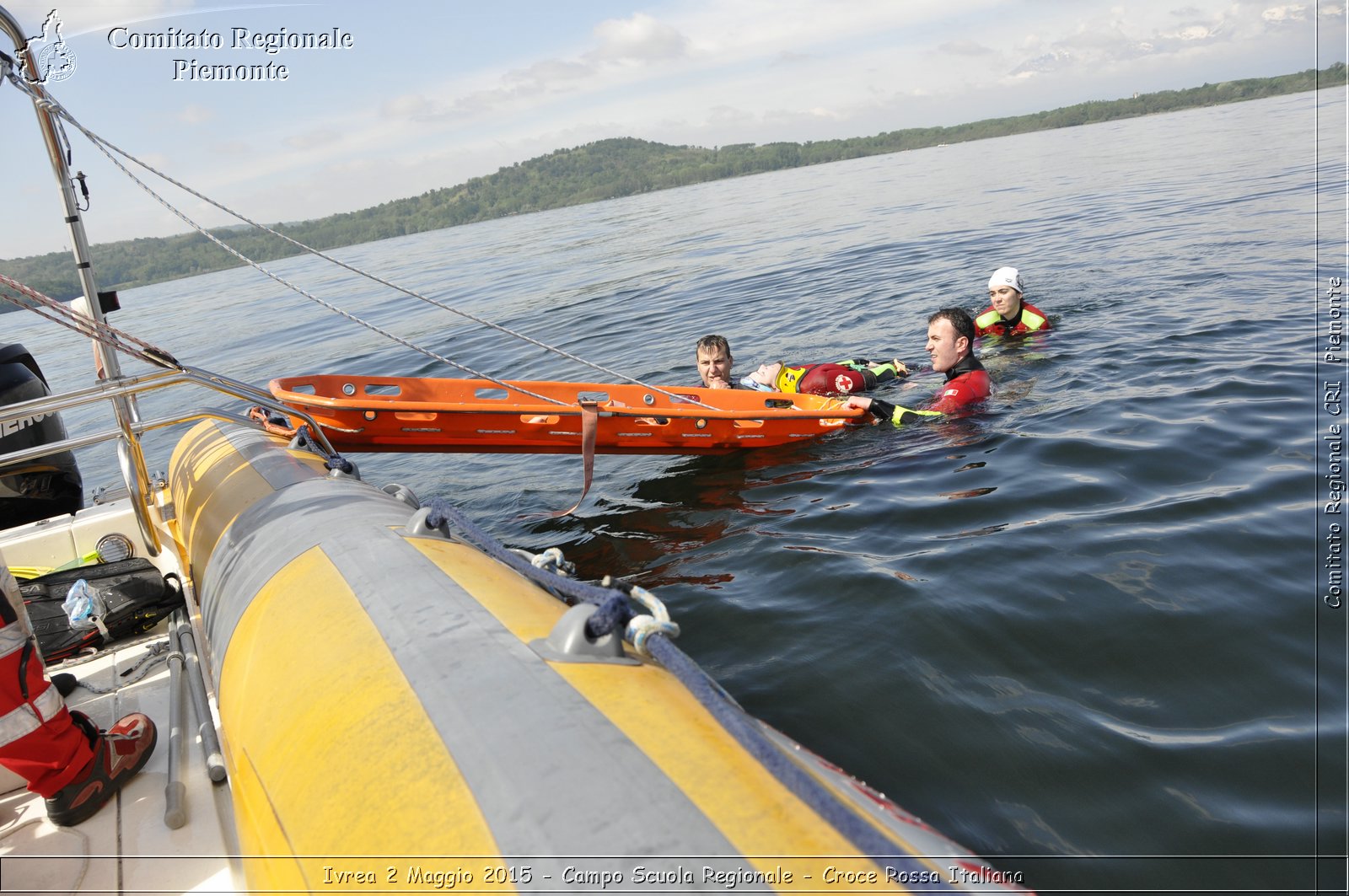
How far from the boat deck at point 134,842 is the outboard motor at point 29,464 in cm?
220

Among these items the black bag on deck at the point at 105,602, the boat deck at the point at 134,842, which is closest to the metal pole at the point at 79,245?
the black bag on deck at the point at 105,602

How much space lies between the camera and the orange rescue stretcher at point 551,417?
4656 mm

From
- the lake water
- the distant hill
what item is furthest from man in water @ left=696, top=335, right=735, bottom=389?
the distant hill

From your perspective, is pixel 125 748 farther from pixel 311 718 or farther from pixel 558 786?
pixel 558 786

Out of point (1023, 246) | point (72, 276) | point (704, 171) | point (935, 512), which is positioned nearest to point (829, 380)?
point (935, 512)

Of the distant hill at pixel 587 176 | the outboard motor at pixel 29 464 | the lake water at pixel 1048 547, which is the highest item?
the distant hill at pixel 587 176

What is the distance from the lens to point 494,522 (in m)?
5.36

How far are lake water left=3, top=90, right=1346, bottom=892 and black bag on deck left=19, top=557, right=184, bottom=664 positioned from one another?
2159mm

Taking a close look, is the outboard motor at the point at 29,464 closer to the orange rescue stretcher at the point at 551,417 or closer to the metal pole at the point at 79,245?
the metal pole at the point at 79,245

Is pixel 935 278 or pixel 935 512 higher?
pixel 935 278

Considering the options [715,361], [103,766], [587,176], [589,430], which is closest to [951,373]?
[715,361]

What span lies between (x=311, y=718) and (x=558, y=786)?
2.42ft

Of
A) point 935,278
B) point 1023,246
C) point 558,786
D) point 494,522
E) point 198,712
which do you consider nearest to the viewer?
point 558,786

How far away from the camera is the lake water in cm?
236
